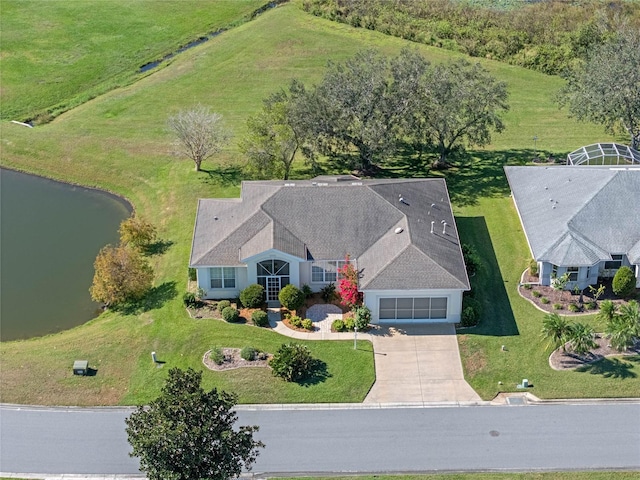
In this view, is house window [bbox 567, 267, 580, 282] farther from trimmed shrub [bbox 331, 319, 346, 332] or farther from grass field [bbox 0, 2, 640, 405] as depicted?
trimmed shrub [bbox 331, 319, 346, 332]

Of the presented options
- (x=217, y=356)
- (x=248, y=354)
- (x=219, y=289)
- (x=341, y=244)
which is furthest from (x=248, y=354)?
(x=341, y=244)

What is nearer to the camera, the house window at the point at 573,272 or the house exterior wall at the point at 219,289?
the house window at the point at 573,272

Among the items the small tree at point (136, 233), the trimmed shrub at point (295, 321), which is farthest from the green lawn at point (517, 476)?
the small tree at point (136, 233)

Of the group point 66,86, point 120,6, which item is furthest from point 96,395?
point 120,6

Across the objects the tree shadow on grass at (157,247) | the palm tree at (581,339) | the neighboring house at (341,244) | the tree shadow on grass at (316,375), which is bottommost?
the tree shadow on grass at (316,375)

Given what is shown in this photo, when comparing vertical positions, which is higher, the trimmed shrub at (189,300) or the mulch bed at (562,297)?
the mulch bed at (562,297)

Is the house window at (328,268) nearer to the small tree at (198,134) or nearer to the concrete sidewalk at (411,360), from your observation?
the concrete sidewalk at (411,360)

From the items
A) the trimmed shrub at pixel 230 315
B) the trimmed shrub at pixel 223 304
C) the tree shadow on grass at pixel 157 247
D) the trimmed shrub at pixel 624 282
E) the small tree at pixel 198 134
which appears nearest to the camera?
the trimmed shrub at pixel 230 315
